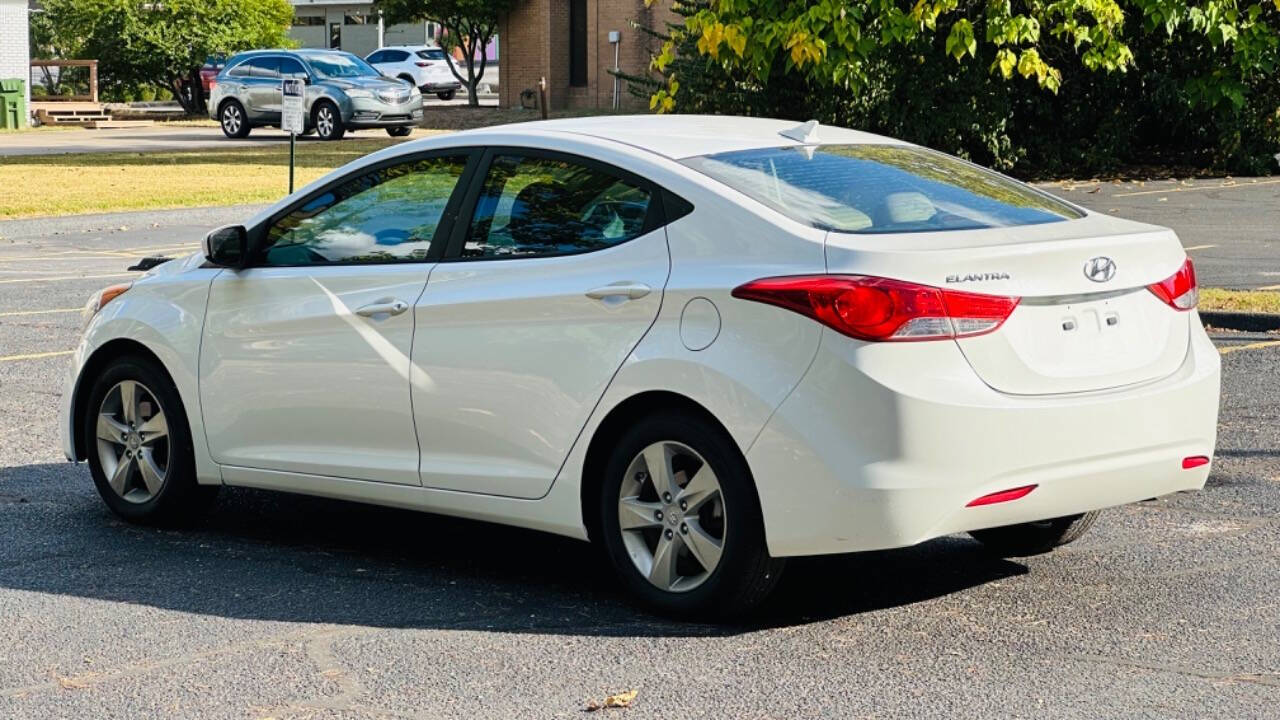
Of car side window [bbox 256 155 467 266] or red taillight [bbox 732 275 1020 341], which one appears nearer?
red taillight [bbox 732 275 1020 341]

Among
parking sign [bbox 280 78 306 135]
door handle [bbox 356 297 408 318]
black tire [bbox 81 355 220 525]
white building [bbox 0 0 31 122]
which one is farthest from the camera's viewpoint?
white building [bbox 0 0 31 122]

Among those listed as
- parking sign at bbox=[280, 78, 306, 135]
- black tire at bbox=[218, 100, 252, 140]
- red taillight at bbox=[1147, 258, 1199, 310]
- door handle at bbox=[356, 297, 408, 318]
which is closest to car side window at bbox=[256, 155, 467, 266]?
door handle at bbox=[356, 297, 408, 318]

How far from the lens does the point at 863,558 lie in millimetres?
6762

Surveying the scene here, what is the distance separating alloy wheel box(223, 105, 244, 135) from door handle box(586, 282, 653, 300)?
33.9 metres

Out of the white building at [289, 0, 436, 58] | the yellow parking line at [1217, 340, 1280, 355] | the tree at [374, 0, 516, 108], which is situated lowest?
the yellow parking line at [1217, 340, 1280, 355]

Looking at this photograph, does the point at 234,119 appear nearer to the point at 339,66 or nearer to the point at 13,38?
the point at 339,66

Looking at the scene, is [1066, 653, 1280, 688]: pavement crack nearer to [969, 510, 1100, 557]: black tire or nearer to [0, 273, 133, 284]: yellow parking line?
[969, 510, 1100, 557]: black tire

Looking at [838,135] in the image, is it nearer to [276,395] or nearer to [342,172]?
[342,172]

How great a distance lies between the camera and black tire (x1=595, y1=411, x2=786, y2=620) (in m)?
5.60

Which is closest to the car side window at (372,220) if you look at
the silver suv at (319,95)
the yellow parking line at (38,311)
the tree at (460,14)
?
the yellow parking line at (38,311)

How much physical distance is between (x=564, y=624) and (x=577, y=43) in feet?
156

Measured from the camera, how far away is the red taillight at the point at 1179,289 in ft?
19.3

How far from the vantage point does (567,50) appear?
5238cm

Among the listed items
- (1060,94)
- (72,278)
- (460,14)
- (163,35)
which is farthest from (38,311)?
(163,35)
